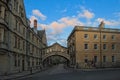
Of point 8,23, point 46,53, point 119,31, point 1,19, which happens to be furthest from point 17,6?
point 46,53

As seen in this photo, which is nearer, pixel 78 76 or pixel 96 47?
pixel 78 76

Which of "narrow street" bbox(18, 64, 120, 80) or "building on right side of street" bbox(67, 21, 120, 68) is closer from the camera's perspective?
"narrow street" bbox(18, 64, 120, 80)

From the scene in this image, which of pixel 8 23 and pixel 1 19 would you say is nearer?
pixel 1 19

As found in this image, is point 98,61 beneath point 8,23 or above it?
beneath

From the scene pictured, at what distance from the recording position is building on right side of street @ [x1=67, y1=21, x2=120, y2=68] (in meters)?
67.5

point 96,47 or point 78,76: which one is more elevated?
point 96,47

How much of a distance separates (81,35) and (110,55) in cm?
1070

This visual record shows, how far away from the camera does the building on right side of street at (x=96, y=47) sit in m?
67.5

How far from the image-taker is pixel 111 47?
6988cm

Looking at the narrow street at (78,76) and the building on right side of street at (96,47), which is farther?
the building on right side of street at (96,47)

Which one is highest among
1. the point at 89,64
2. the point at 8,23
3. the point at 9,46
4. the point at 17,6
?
the point at 17,6

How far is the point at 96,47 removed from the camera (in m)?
68.9

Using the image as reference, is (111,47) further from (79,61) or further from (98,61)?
(79,61)

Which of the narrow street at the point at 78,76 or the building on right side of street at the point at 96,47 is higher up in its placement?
the building on right side of street at the point at 96,47
